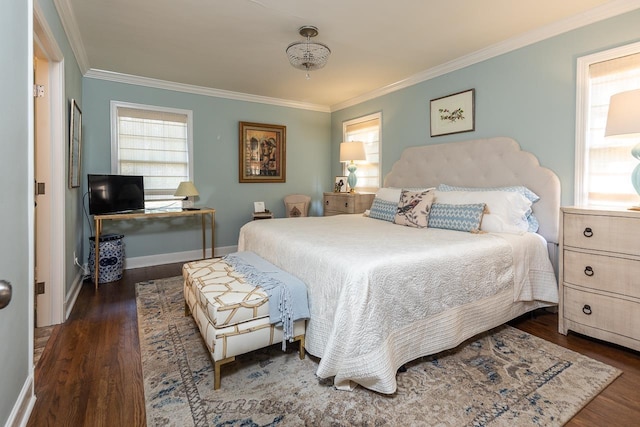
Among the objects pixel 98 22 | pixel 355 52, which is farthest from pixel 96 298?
pixel 355 52

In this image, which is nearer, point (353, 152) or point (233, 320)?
point (233, 320)

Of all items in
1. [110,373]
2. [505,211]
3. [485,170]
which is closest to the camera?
[110,373]

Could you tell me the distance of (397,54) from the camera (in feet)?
10.9

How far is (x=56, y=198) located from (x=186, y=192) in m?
1.68

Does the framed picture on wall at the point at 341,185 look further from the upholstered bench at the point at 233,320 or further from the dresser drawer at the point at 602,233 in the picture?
the upholstered bench at the point at 233,320

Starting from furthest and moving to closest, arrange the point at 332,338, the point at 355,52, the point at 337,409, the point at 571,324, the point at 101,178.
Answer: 1. the point at 101,178
2. the point at 355,52
3. the point at 571,324
4. the point at 332,338
5. the point at 337,409

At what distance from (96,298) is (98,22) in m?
2.45

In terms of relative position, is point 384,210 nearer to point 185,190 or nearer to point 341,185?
point 341,185

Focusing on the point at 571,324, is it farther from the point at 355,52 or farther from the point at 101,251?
the point at 101,251

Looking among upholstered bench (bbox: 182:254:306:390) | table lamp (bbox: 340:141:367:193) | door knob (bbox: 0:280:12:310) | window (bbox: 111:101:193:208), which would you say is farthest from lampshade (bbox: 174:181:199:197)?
door knob (bbox: 0:280:12:310)

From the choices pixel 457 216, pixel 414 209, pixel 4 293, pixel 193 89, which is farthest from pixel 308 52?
pixel 4 293

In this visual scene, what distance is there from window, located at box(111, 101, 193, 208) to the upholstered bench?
9.17 ft

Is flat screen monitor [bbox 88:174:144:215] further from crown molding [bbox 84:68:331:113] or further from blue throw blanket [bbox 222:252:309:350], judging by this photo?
blue throw blanket [bbox 222:252:309:350]

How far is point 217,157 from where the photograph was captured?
4.71m
